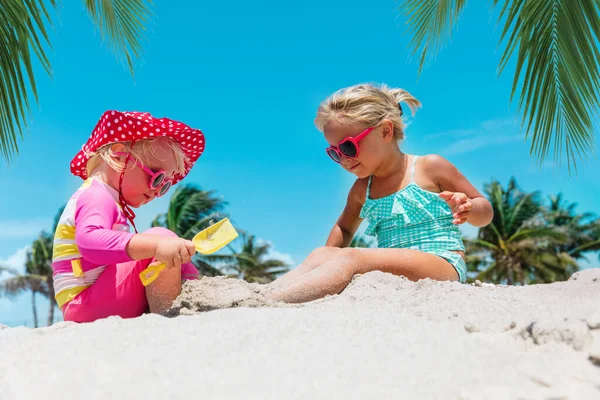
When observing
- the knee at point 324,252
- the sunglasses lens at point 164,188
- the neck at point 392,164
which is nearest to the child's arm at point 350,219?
the neck at point 392,164

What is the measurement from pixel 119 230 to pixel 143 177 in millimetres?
324

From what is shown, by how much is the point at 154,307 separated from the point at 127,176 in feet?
2.35

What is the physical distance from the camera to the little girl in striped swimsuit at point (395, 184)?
3455 mm

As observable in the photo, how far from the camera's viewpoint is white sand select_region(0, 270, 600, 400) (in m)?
1.35

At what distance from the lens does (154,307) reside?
8.32 feet

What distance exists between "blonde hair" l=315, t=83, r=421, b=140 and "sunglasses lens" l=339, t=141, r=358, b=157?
0.16 meters

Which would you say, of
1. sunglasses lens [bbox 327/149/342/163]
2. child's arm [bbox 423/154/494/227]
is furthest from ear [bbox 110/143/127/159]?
child's arm [bbox 423/154/494/227]

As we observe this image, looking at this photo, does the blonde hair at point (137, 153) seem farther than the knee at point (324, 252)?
No

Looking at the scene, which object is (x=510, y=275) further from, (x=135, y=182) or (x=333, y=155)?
(x=135, y=182)

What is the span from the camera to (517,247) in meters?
26.5

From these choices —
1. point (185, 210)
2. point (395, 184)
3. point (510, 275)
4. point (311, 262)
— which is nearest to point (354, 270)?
point (311, 262)

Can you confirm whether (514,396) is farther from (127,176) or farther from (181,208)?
(181,208)

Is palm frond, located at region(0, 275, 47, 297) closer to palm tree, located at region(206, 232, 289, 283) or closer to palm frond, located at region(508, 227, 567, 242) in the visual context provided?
palm tree, located at region(206, 232, 289, 283)

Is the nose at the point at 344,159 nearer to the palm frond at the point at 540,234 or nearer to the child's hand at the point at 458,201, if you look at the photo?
the child's hand at the point at 458,201
